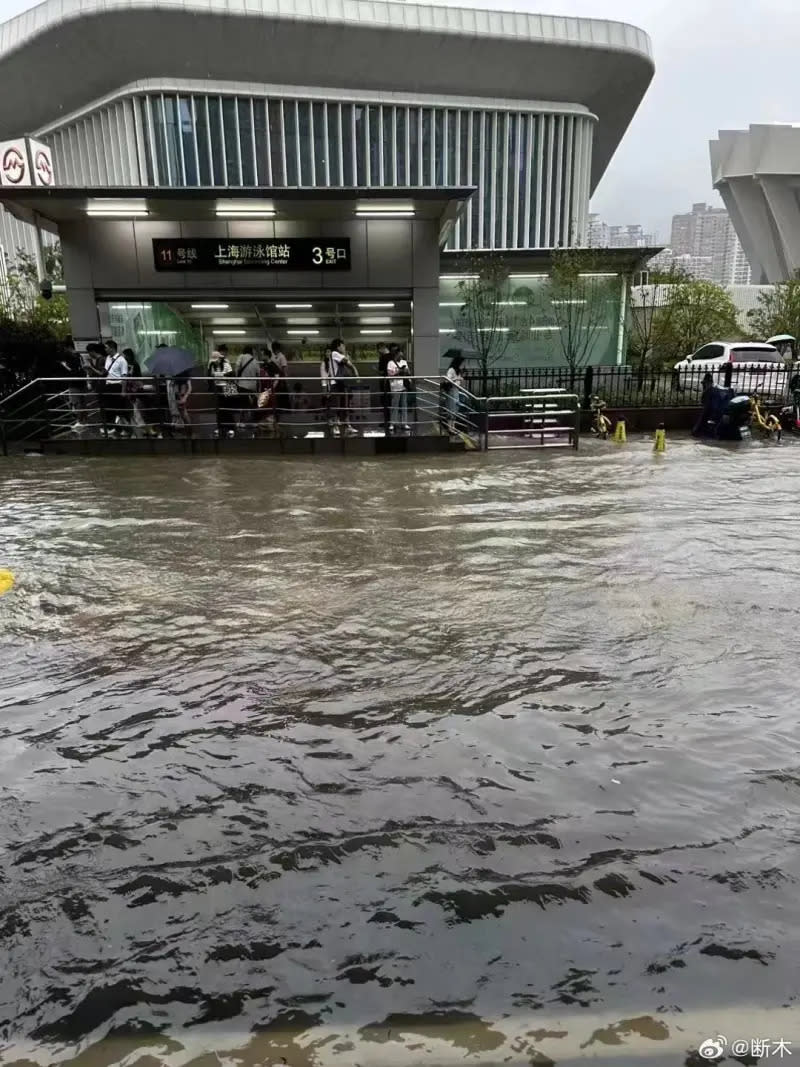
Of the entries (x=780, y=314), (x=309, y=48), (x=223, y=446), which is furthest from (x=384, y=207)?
(x=309, y=48)

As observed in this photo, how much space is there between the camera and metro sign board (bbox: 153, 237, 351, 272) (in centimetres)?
1488

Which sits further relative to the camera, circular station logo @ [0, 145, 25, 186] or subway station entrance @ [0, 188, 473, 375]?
circular station logo @ [0, 145, 25, 186]

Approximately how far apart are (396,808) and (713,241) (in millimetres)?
159874

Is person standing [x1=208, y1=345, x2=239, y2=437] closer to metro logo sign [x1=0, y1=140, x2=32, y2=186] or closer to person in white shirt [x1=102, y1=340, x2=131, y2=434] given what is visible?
person in white shirt [x1=102, y1=340, x2=131, y2=434]

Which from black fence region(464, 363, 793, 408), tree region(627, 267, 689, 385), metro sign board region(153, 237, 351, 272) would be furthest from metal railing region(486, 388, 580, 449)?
tree region(627, 267, 689, 385)

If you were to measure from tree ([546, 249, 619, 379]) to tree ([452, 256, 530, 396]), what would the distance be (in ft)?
4.03

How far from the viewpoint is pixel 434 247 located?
15.3m

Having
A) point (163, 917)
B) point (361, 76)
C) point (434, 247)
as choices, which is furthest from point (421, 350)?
point (361, 76)

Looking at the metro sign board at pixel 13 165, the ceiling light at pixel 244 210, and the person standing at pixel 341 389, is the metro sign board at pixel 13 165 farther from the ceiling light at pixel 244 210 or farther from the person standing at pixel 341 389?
the person standing at pixel 341 389

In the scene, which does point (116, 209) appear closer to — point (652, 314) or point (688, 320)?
point (652, 314)

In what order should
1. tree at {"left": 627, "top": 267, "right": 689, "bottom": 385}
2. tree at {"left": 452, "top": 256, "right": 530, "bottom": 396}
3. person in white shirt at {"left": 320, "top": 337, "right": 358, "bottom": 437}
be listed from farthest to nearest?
tree at {"left": 627, "top": 267, "right": 689, "bottom": 385} < tree at {"left": 452, "top": 256, "right": 530, "bottom": 396} < person in white shirt at {"left": 320, "top": 337, "right": 358, "bottom": 437}

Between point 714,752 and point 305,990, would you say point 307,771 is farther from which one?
point 714,752

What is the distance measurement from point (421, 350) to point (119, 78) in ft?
115

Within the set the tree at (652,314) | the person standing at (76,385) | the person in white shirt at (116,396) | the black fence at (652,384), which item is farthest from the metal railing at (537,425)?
the tree at (652,314)
